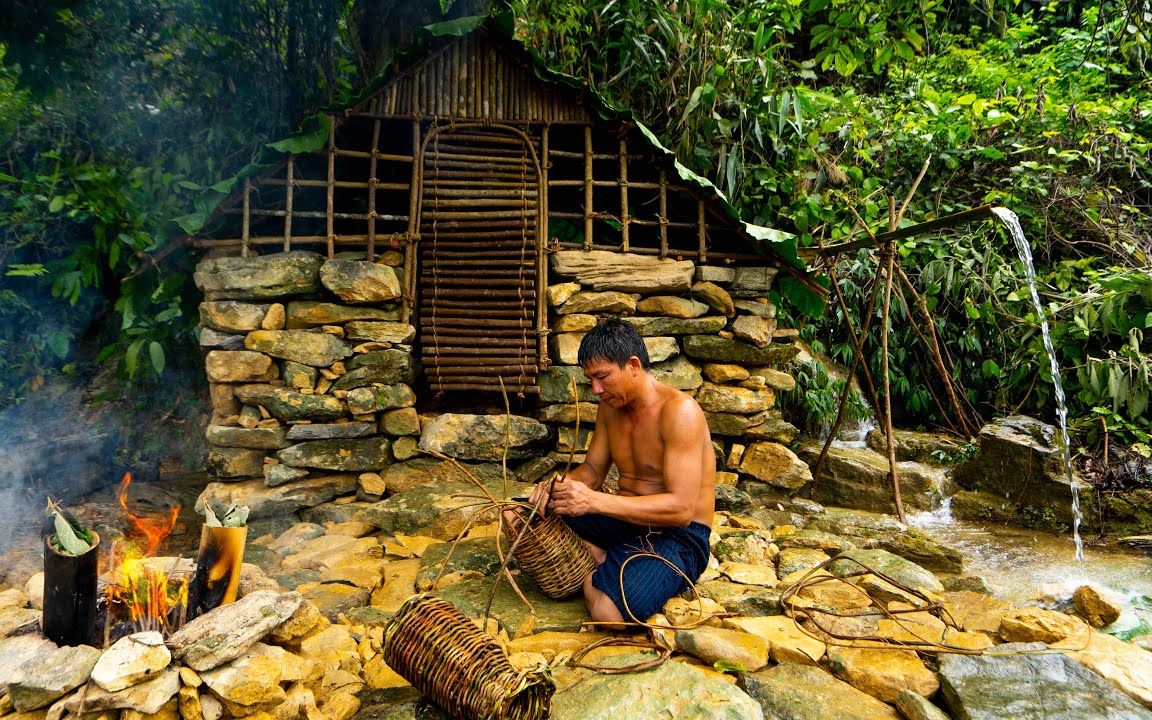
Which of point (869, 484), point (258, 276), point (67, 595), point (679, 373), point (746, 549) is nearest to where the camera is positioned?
point (67, 595)

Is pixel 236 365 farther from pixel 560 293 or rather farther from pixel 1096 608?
pixel 1096 608

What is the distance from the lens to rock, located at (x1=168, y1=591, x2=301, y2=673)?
248cm

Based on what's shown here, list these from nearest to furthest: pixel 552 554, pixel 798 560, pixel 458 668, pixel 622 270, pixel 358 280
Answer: pixel 458 668 < pixel 552 554 < pixel 798 560 < pixel 358 280 < pixel 622 270

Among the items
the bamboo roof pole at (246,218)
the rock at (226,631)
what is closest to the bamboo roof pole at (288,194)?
the bamboo roof pole at (246,218)

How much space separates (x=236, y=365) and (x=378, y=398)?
1.05 meters

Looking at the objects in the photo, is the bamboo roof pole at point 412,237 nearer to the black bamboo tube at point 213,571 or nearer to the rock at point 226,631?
the black bamboo tube at point 213,571

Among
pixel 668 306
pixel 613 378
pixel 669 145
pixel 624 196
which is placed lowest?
pixel 613 378

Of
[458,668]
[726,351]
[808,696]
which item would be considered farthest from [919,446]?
[458,668]

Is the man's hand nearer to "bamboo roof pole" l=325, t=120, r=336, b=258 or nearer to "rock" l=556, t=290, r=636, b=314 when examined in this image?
"rock" l=556, t=290, r=636, b=314

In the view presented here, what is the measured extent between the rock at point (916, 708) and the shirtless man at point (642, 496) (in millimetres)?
1058

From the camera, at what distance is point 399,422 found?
510 centimetres

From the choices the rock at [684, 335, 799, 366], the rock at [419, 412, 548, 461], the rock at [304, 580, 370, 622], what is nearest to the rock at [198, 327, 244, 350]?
the rock at [419, 412, 548, 461]

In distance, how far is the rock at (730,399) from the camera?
5.42m

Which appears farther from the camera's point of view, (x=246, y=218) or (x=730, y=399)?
(x=730, y=399)
